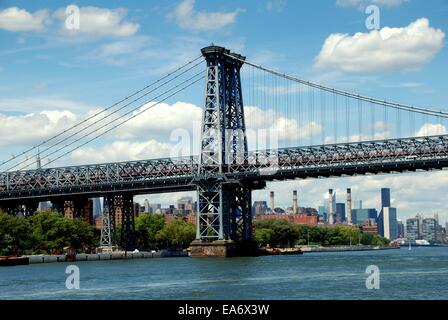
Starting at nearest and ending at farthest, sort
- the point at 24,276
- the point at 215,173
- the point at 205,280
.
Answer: the point at 205,280 → the point at 24,276 → the point at 215,173

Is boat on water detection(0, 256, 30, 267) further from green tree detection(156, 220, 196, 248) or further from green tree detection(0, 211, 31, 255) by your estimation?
green tree detection(156, 220, 196, 248)

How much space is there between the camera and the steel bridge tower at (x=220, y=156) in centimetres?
10970

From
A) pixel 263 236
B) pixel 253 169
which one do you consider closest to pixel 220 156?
pixel 253 169

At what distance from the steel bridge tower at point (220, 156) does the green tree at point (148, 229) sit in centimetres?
4695

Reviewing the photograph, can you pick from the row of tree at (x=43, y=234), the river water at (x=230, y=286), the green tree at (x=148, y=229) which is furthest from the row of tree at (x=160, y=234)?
the river water at (x=230, y=286)

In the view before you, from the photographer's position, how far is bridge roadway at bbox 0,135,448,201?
107250 millimetres

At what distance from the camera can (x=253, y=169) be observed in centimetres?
11400

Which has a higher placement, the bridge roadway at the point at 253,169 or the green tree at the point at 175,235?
the bridge roadway at the point at 253,169

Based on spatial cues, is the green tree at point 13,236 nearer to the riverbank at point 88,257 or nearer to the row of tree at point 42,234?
the row of tree at point 42,234
